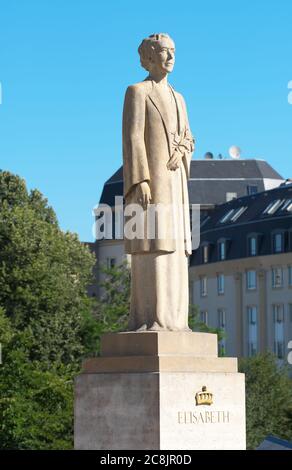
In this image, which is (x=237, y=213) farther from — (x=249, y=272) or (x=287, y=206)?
(x=287, y=206)

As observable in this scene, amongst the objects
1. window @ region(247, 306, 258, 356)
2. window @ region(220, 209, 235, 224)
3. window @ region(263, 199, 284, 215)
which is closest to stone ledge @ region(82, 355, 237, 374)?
window @ region(263, 199, 284, 215)

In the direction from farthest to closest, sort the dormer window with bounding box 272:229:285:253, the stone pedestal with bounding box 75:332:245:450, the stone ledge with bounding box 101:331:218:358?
the dormer window with bounding box 272:229:285:253
the stone ledge with bounding box 101:331:218:358
the stone pedestal with bounding box 75:332:245:450

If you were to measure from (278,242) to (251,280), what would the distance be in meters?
6.09

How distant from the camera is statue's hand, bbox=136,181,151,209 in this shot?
917 inches

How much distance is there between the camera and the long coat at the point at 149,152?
23344mm

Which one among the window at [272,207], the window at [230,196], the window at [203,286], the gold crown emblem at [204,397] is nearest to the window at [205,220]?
the window at [203,286]

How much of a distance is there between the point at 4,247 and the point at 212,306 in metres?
53.5

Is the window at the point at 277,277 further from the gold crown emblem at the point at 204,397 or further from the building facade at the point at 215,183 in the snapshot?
the gold crown emblem at the point at 204,397

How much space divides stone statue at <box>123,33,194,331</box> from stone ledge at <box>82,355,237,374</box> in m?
0.70

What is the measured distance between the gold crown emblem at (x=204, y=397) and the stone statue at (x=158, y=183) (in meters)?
1.12

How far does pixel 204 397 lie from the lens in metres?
22.3

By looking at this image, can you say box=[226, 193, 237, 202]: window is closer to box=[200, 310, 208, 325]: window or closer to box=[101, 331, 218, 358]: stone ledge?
box=[200, 310, 208, 325]: window

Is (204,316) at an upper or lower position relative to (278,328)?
upper

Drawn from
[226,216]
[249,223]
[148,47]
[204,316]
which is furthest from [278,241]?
[148,47]
